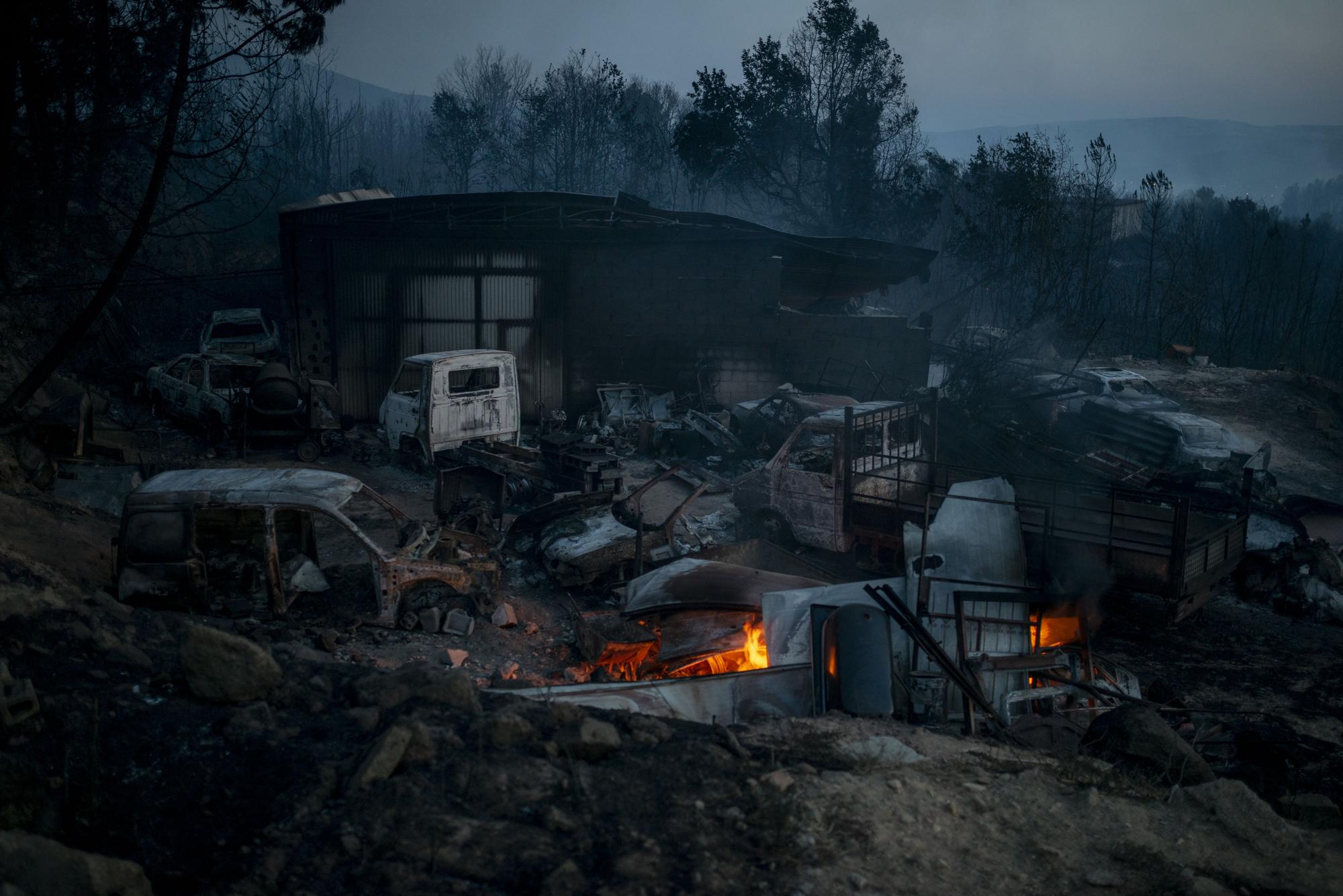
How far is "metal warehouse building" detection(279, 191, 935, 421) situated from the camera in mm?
16562

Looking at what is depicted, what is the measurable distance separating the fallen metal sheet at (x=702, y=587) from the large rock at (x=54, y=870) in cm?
499

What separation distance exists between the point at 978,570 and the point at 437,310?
12.7 m

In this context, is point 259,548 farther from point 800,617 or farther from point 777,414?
point 777,414

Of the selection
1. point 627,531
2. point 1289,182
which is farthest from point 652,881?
point 1289,182

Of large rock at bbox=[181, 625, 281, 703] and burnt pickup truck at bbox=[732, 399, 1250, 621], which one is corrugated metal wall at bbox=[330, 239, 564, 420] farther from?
large rock at bbox=[181, 625, 281, 703]

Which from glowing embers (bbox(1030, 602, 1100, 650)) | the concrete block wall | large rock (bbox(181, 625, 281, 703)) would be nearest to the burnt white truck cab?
the concrete block wall

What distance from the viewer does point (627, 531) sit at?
905cm

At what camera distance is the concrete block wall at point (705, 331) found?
17.7m

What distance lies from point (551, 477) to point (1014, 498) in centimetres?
577

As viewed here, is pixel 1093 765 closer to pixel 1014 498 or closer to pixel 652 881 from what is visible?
pixel 652 881

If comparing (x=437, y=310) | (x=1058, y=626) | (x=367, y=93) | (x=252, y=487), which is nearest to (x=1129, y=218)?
(x=437, y=310)

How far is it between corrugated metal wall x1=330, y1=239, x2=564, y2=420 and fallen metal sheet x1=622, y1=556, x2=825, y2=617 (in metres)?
10.3

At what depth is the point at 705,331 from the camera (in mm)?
18094

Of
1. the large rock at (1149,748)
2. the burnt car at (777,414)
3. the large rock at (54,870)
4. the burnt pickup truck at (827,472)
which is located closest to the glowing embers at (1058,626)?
the large rock at (1149,748)
